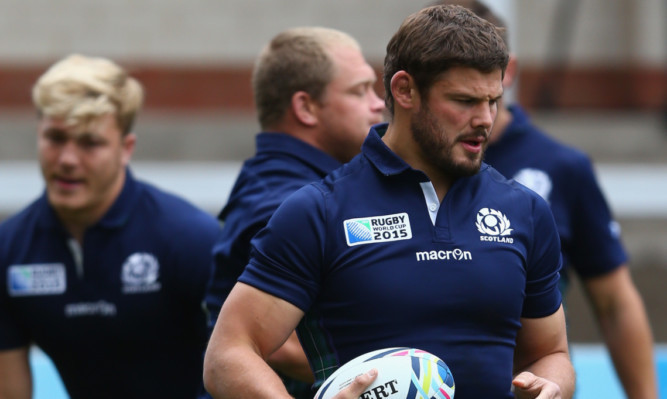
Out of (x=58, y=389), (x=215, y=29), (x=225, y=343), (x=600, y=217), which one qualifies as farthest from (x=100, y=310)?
(x=215, y=29)

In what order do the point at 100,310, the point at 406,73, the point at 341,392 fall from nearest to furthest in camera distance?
the point at 341,392 → the point at 406,73 → the point at 100,310

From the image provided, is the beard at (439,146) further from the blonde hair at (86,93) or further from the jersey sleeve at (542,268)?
the blonde hair at (86,93)

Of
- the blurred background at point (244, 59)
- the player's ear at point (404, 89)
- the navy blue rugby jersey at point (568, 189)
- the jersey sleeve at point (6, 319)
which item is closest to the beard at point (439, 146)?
the player's ear at point (404, 89)

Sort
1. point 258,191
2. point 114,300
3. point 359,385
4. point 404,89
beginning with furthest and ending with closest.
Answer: point 114,300, point 258,191, point 404,89, point 359,385

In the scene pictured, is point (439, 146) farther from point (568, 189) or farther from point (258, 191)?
point (568, 189)

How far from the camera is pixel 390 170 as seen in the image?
2.87 meters

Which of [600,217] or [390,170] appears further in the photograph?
[600,217]

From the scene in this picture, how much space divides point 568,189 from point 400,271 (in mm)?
1811

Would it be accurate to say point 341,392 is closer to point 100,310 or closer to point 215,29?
point 100,310

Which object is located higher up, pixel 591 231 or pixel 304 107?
pixel 304 107

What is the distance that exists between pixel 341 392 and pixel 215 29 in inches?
488

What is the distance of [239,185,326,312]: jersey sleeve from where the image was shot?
9.07 feet

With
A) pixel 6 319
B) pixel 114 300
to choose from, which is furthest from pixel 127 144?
pixel 6 319

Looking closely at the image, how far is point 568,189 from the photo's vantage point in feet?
14.5
